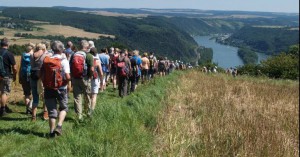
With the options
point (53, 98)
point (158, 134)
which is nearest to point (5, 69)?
point (53, 98)

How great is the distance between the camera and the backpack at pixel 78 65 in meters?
7.79

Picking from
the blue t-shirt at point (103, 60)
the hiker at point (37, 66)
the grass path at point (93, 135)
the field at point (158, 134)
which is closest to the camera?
the grass path at point (93, 135)

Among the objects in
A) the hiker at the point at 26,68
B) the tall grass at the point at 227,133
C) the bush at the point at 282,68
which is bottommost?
the bush at the point at 282,68

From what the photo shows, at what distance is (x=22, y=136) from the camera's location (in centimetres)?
673

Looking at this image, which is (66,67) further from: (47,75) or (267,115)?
(267,115)

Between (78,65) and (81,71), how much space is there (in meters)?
0.15

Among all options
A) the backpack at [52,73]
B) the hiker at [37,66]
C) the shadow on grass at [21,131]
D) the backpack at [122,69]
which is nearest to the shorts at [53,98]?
the backpack at [52,73]

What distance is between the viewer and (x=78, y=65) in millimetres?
7895

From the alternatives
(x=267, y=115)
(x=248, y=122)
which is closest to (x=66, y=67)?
(x=248, y=122)

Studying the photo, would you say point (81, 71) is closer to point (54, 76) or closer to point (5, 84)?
point (54, 76)

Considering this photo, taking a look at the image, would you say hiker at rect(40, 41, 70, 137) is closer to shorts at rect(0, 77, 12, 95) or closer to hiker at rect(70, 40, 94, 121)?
hiker at rect(70, 40, 94, 121)

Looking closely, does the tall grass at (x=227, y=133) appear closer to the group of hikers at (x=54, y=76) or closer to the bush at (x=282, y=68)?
the group of hikers at (x=54, y=76)

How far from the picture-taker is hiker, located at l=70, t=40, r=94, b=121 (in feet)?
25.7

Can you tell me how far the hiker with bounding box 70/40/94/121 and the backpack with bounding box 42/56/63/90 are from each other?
4.16 feet
